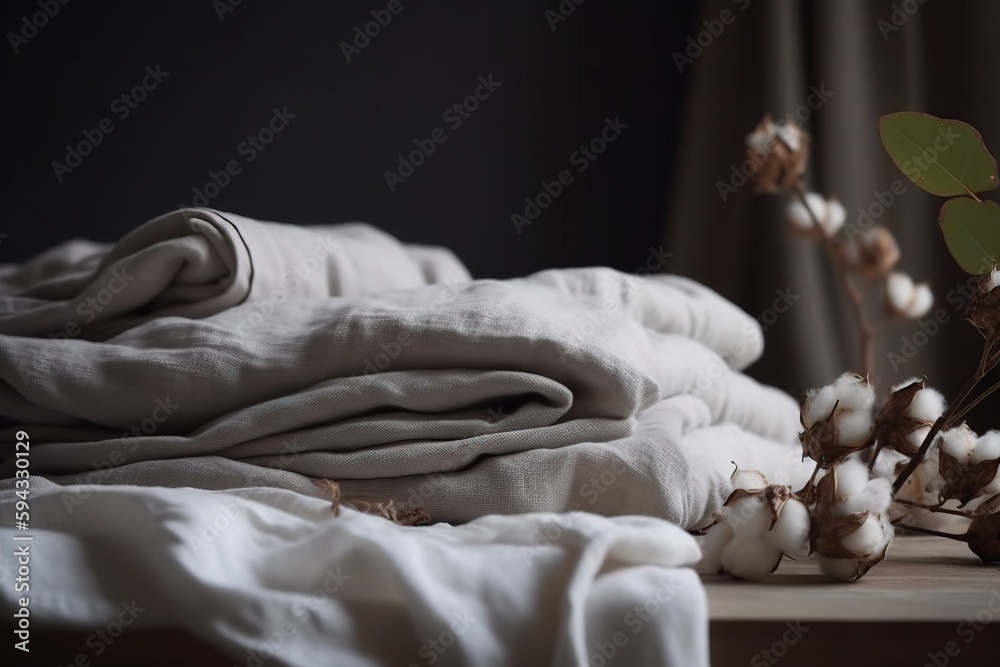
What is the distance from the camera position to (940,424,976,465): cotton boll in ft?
2.00

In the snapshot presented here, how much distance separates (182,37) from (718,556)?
1.65m

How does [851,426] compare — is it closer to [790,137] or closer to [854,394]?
[854,394]

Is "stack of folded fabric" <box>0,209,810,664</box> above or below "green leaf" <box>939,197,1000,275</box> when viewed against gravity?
below

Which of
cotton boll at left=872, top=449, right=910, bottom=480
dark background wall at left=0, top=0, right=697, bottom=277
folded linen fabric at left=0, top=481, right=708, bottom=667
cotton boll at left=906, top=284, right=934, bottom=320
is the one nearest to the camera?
folded linen fabric at left=0, top=481, right=708, bottom=667

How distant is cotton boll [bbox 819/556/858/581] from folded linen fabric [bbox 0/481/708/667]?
0.35ft

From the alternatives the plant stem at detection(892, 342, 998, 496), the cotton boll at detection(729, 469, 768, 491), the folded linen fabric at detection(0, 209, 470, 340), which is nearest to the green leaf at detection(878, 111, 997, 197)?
the plant stem at detection(892, 342, 998, 496)

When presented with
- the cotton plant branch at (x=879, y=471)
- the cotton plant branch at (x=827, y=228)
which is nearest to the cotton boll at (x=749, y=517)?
the cotton plant branch at (x=879, y=471)

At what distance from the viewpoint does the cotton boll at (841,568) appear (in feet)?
1.71

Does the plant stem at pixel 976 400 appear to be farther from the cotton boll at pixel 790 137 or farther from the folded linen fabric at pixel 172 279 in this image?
the cotton boll at pixel 790 137

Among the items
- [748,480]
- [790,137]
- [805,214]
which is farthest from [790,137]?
[748,480]

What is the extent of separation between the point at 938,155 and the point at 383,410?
0.40 meters

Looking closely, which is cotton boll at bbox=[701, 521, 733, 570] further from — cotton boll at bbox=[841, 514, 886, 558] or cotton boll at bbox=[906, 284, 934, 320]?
cotton boll at bbox=[906, 284, 934, 320]

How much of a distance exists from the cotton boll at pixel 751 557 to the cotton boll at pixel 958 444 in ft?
0.57

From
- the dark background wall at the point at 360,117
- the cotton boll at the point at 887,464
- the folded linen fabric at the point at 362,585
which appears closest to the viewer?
the folded linen fabric at the point at 362,585
